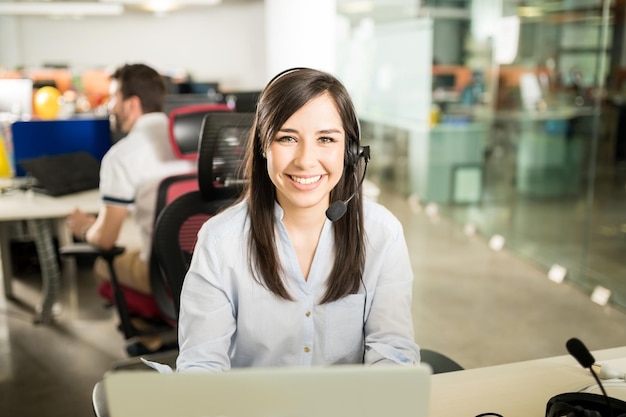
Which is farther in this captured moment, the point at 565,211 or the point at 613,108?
the point at 565,211

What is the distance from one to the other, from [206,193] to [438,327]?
200 cm

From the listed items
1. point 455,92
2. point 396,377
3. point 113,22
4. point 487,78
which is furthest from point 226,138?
point 113,22

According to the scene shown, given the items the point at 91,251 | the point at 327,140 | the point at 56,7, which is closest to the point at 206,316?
the point at 327,140

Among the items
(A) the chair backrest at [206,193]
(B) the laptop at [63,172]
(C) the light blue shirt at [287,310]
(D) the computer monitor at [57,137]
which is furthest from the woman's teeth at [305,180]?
(D) the computer monitor at [57,137]

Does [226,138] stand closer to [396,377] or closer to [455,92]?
[396,377]

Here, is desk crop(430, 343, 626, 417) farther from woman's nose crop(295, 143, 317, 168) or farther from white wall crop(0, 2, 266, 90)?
white wall crop(0, 2, 266, 90)

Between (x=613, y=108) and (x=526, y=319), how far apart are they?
1.42 meters

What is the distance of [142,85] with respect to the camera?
291 centimetres

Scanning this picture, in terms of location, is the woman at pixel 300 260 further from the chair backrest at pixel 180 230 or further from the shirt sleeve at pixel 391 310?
the chair backrest at pixel 180 230

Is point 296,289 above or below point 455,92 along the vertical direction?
below

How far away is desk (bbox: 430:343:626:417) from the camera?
1136 millimetres

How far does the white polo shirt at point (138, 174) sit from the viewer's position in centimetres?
251

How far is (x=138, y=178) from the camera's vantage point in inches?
99.9

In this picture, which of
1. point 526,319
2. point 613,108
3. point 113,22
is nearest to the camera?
point 526,319
